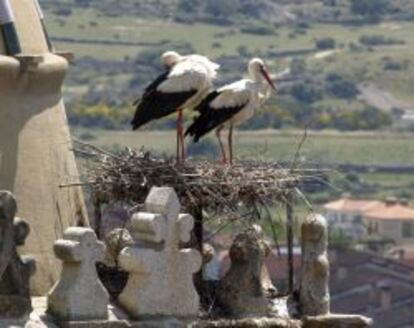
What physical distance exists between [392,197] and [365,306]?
60.7m

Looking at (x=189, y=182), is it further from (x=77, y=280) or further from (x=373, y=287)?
(x=373, y=287)

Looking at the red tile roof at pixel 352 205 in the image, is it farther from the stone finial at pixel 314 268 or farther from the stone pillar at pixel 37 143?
the stone pillar at pixel 37 143

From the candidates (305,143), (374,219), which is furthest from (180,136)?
(305,143)

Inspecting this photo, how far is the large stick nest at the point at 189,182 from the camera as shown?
82.5 feet

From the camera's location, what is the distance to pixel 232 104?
1078 inches

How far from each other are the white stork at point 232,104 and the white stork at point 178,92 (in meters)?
0.30

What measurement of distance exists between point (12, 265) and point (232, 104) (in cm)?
535

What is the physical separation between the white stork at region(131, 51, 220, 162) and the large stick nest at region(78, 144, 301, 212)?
0.67 m

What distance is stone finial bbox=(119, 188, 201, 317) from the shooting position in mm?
23406

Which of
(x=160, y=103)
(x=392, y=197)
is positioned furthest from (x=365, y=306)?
(x=160, y=103)

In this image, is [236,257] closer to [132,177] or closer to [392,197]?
[132,177]

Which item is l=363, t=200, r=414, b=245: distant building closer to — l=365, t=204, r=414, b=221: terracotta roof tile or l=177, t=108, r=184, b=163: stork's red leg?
l=365, t=204, r=414, b=221: terracotta roof tile

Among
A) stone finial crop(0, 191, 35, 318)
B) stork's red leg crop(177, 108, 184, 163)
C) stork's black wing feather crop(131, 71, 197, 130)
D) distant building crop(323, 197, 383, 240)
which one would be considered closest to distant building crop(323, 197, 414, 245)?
distant building crop(323, 197, 383, 240)

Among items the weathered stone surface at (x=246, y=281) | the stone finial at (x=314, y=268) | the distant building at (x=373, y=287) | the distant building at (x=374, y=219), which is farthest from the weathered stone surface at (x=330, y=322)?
the distant building at (x=374, y=219)
